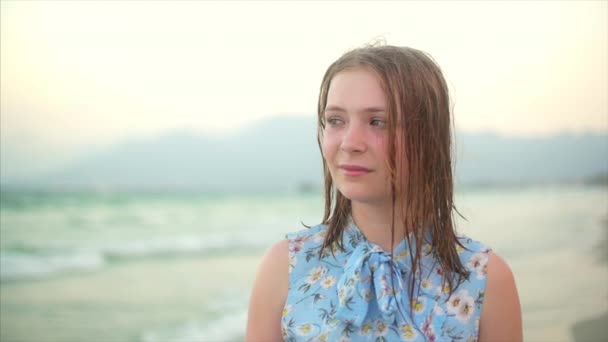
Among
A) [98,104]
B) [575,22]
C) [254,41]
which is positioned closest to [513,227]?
[575,22]

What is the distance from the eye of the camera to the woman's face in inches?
53.9

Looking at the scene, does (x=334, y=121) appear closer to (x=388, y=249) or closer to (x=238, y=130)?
(x=388, y=249)

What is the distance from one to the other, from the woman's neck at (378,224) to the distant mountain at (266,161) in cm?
164

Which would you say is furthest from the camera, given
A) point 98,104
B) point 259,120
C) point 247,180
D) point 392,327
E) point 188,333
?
point 247,180

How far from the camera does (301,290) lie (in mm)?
1428

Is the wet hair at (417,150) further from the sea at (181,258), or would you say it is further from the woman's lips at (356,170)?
the sea at (181,258)

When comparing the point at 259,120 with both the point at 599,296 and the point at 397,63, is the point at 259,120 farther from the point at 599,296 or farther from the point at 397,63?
the point at 397,63

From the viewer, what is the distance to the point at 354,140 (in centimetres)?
136

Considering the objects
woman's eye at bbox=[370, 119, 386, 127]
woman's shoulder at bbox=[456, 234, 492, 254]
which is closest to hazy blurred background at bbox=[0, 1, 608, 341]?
woman's shoulder at bbox=[456, 234, 492, 254]

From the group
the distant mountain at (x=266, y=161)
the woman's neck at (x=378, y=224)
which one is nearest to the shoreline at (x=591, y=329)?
the distant mountain at (x=266, y=161)

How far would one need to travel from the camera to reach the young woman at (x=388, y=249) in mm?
1364

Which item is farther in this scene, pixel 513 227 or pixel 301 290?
pixel 513 227

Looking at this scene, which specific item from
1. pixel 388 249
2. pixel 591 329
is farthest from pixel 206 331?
pixel 388 249

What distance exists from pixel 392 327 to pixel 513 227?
3.98 meters
